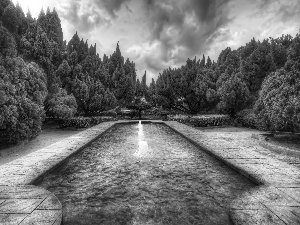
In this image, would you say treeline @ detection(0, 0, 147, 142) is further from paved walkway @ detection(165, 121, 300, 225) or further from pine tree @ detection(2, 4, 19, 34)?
paved walkway @ detection(165, 121, 300, 225)

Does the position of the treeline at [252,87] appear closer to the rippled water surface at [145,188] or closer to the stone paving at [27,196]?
the rippled water surface at [145,188]

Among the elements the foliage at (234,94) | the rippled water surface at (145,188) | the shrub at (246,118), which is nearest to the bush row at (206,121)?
the shrub at (246,118)

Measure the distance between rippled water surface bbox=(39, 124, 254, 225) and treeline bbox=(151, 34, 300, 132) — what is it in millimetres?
4271

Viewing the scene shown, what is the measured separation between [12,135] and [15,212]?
8.05 metres

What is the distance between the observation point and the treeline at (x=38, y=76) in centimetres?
987

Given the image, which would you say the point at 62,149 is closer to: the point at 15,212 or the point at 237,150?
the point at 15,212

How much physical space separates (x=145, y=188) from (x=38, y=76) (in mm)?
10320

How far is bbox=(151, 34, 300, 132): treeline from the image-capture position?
872cm

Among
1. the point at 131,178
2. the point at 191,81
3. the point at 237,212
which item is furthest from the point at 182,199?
the point at 191,81

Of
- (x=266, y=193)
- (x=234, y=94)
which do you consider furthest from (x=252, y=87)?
(x=266, y=193)

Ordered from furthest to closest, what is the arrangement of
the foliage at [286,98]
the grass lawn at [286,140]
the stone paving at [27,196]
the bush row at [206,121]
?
the bush row at [206,121] → the grass lawn at [286,140] → the foliage at [286,98] → the stone paving at [27,196]

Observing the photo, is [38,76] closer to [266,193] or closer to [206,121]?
[266,193]

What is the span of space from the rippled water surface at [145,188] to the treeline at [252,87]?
168 inches

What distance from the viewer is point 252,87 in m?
19.8
